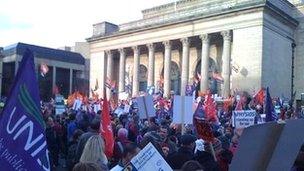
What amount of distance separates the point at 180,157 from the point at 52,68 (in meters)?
67.5

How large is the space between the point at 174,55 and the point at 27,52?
47152 millimetres

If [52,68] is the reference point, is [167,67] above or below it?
below

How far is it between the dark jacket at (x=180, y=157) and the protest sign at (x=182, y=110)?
16.1 feet

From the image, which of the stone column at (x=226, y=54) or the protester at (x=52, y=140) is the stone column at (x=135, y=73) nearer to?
the stone column at (x=226, y=54)

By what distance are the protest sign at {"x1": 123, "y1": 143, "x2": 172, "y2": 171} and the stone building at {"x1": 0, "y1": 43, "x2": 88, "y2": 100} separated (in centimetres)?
6614

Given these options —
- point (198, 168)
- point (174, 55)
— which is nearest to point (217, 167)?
point (198, 168)

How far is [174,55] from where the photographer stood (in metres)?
50.9

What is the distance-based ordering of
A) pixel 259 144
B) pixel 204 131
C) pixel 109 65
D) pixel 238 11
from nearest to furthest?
1. pixel 259 144
2. pixel 204 131
3. pixel 238 11
4. pixel 109 65

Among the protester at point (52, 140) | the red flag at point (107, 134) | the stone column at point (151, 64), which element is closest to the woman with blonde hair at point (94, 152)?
the red flag at point (107, 134)

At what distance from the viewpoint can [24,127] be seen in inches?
152

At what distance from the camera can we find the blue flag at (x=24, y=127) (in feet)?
12.5

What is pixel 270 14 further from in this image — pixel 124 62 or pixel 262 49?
pixel 124 62

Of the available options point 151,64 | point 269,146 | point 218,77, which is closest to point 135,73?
point 151,64

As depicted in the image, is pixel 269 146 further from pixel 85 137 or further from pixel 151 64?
pixel 151 64
